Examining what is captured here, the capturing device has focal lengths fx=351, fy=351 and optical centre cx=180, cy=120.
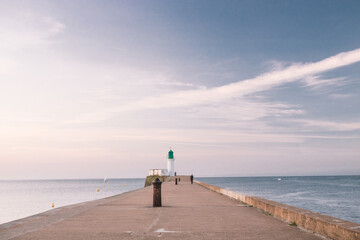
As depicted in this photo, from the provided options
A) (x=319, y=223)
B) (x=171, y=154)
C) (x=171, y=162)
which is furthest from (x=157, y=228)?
(x=171, y=162)

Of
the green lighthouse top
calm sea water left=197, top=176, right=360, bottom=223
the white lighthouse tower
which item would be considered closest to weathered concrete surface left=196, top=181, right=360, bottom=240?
calm sea water left=197, top=176, right=360, bottom=223

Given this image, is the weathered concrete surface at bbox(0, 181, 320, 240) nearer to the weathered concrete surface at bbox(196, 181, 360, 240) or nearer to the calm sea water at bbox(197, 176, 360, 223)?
the weathered concrete surface at bbox(196, 181, 360, 240)

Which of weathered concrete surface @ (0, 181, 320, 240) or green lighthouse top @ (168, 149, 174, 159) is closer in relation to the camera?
weathered concrete surface @ (0, 181, 320, 240)

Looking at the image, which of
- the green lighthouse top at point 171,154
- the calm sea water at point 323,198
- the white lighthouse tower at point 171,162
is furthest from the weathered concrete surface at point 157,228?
the white lighthouse tower at point 171,162

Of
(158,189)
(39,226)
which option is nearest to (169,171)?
(158,189)

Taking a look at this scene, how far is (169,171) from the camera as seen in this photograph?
230 ft

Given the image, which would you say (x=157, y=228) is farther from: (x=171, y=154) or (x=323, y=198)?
(x=171, y=154)

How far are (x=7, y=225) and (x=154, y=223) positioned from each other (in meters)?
3.58

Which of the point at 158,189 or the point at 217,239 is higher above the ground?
the point at 158,189

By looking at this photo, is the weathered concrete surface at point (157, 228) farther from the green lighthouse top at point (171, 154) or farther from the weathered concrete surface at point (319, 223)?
the green lighthouse top at point (171, 154)

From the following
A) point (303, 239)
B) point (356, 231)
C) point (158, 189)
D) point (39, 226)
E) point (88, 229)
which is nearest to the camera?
point (356, 231)

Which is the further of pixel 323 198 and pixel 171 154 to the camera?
pixel 171 154

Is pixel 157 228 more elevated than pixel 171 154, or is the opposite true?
pixel 171 154

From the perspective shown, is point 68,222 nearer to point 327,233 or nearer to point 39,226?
point 39,226
